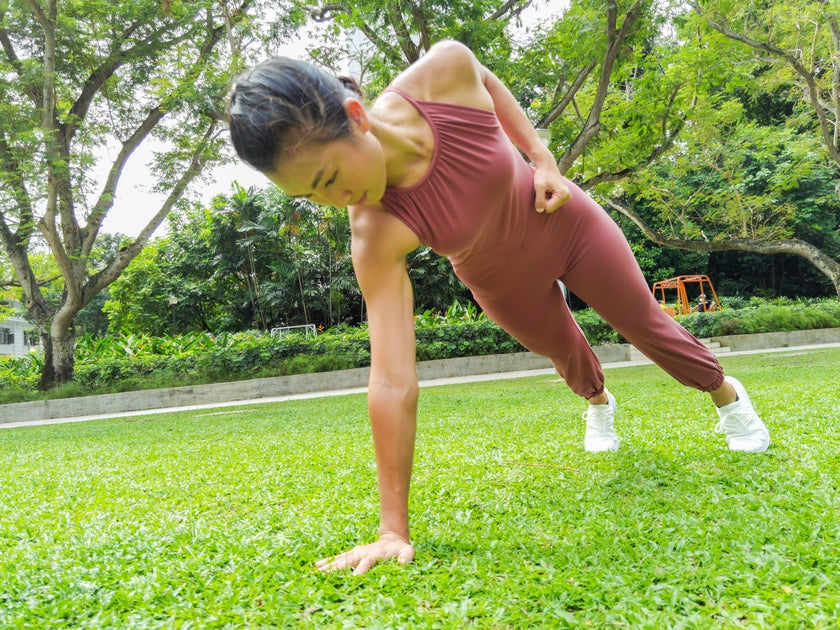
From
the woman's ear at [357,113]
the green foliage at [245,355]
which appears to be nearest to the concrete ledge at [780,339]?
the green foliage at [245,355]

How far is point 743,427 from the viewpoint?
279 cm

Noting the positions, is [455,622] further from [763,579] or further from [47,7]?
[47,7]

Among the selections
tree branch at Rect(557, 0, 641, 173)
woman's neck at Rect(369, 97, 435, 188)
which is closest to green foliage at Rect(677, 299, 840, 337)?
tree branch at Rect(557, 0, 641, 173)

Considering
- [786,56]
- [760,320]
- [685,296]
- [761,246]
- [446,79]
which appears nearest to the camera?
Result: [446,79]

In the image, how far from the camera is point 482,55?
26.5 ft

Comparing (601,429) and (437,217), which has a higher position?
(437,217)

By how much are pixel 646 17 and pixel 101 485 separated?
27.8 ft

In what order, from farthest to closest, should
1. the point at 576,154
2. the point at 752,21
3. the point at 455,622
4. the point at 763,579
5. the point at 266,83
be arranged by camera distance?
the point at 752,21
the point at 576,154
the point at 266,83
the point at 763,579
the point at 455,622

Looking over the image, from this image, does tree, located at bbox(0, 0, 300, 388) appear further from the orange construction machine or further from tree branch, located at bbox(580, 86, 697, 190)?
the orange construction machine

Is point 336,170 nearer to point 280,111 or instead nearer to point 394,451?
point 280,111

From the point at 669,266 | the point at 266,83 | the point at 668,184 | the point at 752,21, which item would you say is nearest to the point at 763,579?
the point at 266,83

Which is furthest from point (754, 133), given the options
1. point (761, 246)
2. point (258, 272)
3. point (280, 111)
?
point (280, 111)

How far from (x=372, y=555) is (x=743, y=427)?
1874mm

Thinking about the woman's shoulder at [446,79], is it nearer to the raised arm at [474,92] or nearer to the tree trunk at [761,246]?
the raised arm at [474,92]
